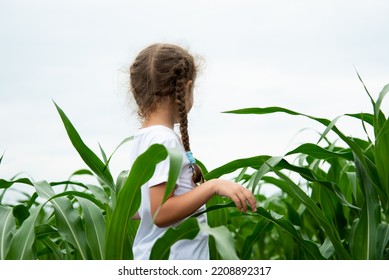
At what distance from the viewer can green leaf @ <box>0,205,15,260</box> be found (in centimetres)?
156

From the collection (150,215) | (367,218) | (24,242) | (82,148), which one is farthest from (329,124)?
(24,242)

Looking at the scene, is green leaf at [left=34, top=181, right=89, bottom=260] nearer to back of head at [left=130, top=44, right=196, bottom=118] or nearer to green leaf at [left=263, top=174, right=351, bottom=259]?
back of head at [left=130, top=44, right=196, bottom=118]

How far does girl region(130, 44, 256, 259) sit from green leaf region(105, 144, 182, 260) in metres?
0.08

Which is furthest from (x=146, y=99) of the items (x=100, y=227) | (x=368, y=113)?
(x=368, y=113)

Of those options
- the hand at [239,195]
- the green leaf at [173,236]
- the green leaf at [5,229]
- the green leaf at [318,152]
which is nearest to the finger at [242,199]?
the hand at [239,195]

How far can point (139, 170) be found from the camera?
1.36 m

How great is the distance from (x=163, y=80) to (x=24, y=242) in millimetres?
527

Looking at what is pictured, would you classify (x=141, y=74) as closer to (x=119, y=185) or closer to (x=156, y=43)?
(x=156, y=43)

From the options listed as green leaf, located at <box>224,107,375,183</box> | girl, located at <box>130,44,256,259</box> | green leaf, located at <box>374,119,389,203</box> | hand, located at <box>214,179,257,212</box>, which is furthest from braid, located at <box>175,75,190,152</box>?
green leaf, located at <box>374,119,389,203</box>

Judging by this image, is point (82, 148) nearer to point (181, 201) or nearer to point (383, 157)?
point (181, 201)

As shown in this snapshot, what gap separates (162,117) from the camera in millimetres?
1660

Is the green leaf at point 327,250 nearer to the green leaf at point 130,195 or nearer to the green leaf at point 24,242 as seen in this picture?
the green leaf at point 130,195

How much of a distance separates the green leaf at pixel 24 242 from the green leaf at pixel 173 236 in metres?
0.31

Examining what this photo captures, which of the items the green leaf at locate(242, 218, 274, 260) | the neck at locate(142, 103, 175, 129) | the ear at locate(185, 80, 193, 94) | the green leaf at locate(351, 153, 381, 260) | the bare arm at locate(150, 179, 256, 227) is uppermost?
the ear at locate(185, 80, 193, 94)
